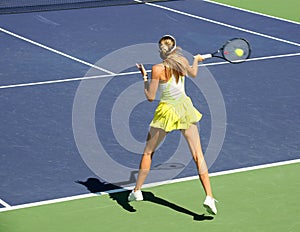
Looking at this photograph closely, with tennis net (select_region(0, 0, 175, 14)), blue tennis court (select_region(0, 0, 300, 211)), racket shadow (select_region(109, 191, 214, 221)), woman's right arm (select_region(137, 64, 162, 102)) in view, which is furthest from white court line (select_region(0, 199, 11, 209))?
tennis net (select_region(0, 0, 175, 14))

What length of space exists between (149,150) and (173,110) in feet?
1.89

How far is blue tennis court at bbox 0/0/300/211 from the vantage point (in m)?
13.3

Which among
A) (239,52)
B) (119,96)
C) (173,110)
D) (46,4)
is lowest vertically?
(119,96)

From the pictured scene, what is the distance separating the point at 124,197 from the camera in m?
12.2

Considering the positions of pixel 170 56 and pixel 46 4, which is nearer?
pixel 170 56

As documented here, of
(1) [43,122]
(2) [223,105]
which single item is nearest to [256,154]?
(2) [223,105]

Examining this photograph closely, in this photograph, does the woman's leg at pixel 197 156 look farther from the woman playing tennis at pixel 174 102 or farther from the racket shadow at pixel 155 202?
the racket shadow at pixel 155 202

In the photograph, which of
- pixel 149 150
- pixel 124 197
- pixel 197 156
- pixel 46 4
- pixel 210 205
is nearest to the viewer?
pixel 210 205

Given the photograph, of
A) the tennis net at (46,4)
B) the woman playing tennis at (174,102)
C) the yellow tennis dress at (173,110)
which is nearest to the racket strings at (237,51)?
the woman playing tennis at (174,102)

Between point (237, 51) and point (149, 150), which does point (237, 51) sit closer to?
point (237, 51)

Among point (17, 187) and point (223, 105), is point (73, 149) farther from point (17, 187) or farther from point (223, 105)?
point (223, 105)

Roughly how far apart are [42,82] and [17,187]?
499 centimetres

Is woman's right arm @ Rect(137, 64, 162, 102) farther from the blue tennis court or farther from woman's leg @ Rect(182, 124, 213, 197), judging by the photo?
the blue tennis court

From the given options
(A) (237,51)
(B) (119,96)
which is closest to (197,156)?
(A) (237,51)
